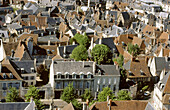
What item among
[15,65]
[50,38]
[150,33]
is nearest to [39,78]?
[15,65]

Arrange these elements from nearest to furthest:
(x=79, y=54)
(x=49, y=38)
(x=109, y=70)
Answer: (x=109, y=70) < (x=79, y=54) < (x=49, y=38)

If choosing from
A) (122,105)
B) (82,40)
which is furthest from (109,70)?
(82,40)

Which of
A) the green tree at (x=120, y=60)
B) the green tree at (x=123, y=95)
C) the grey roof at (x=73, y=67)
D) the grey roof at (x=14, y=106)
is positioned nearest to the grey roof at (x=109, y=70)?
the grey roof at (x=73, y=67)

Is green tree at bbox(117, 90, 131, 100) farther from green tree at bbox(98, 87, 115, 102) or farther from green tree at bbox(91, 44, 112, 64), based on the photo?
green tree at bbox(91, 44, 112, 64)

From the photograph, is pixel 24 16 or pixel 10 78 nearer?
pixel 10 78

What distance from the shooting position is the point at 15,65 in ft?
236

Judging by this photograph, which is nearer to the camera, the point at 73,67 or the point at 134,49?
the point at 73,67

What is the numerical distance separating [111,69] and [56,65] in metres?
12.6

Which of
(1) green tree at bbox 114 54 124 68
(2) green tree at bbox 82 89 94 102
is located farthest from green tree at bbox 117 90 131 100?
(1) green tree at bbox 114 54 124 68

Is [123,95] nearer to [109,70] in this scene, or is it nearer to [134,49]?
[109,70]

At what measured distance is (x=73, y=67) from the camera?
6950 cm

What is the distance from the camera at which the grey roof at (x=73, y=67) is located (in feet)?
226

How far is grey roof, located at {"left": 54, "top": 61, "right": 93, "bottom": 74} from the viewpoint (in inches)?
2707

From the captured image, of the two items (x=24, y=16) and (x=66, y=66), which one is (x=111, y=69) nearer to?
(x=66, y=66)
